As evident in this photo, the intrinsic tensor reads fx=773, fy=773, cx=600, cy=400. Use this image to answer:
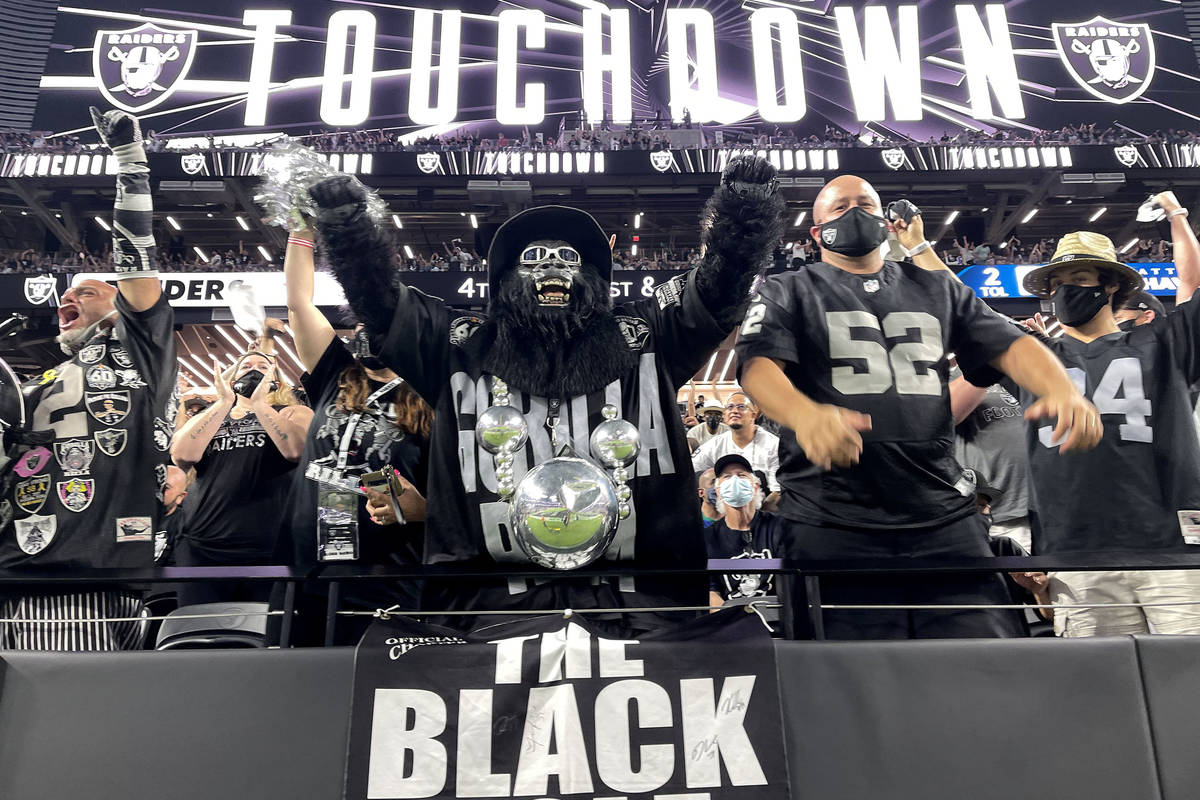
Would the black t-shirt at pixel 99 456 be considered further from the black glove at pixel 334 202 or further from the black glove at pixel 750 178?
the black glove at pixel 750 178

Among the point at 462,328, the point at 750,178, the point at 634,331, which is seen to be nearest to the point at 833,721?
the point at 634,331

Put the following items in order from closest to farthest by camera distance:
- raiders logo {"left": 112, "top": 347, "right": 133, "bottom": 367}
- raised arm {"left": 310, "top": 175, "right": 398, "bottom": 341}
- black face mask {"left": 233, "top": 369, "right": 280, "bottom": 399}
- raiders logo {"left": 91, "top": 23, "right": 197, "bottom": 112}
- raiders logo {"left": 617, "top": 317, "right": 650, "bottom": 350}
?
1. raised arm {"left": 310, "top": 175, "right": 398, "bottom": 341}
2. raiders logo {"left": 617, "top": 317, "right": 650, "bottom": 350}
3. raiders logo {"left": 112, "top": 347, "right": 133, "bottom": 367}
4. black face mask {"left": 233, "top": 369, "right": 280, "bottom": 399}
5. raiders logo {"left": 91, "top": 23, "right": 197, "bottom": 112}

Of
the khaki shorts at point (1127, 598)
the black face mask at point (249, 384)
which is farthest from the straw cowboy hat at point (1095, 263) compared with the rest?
the black face mask at point (249, 384)

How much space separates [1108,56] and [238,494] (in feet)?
52.8

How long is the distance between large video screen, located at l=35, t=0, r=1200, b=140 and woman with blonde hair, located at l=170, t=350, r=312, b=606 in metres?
10.7

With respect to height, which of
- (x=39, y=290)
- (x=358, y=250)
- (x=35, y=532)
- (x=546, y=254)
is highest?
(x=39, y=290)

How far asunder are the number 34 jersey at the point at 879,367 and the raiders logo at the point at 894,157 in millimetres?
11044

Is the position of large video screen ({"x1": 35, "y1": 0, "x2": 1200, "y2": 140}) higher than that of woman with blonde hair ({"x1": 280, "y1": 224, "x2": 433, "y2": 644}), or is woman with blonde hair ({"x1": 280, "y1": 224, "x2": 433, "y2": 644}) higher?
large video screen ({"x1": 35, "y1": 0, "x2": 1200, "y2": 140})

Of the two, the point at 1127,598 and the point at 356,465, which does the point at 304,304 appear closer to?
the point at 356,465

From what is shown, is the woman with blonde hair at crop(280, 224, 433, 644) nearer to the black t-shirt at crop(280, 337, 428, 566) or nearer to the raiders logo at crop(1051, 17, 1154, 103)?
the black t-shirt at crop(280, 337, 428, 566)

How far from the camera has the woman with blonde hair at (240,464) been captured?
10.1ft

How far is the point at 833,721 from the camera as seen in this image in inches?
57.9

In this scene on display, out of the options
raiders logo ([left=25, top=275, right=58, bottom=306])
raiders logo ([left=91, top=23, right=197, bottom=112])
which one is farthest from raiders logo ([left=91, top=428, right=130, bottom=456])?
raiders logo ([left=91, top=23, right=197, bottom=112])

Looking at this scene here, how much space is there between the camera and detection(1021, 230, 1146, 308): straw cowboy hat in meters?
2.82
